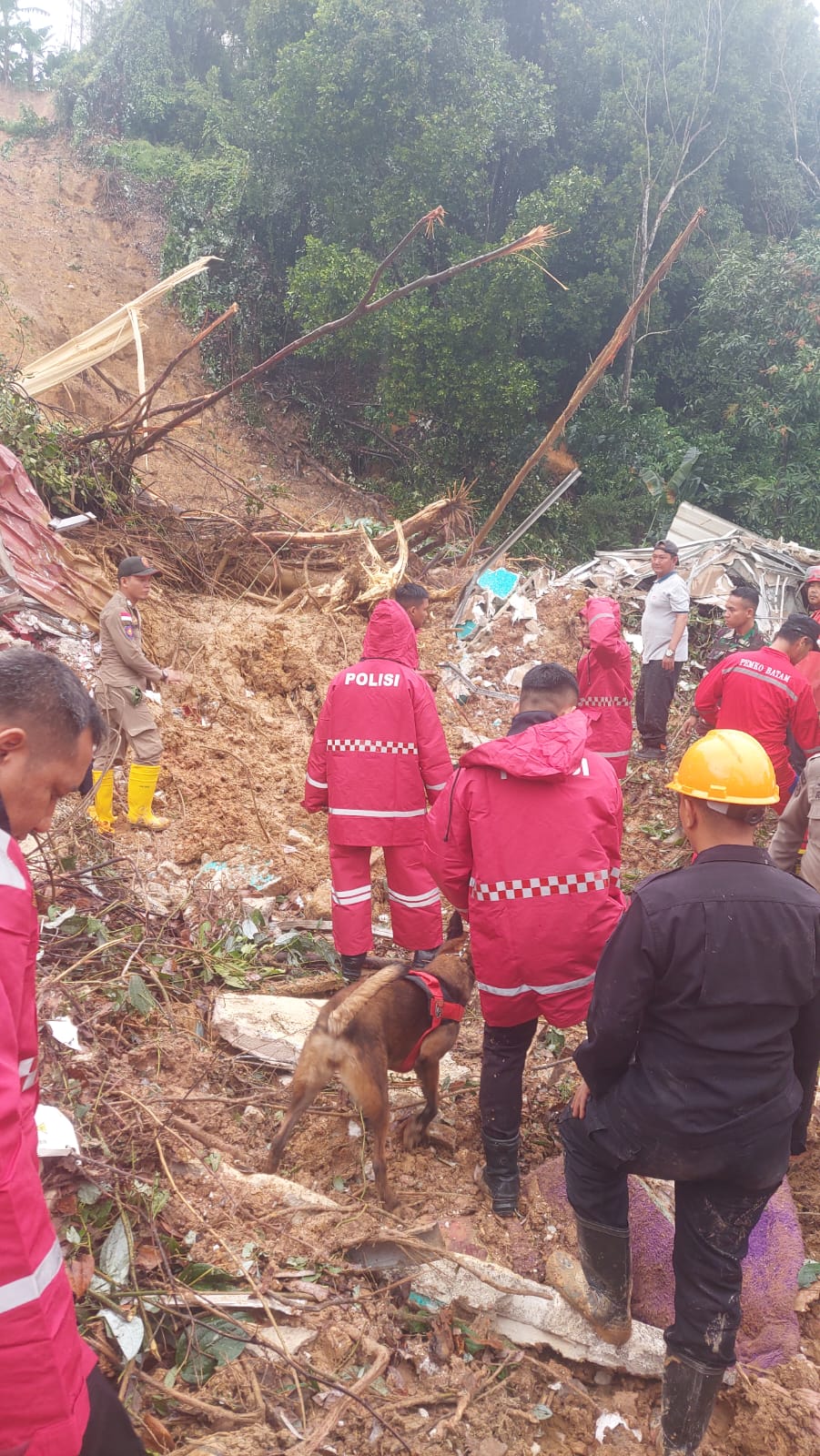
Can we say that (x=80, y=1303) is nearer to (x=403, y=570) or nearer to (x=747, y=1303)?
(x=747, y=1303)

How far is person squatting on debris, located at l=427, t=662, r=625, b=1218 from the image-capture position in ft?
9.40

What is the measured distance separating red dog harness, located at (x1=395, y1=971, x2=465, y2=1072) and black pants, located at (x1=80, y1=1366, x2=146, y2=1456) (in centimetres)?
165

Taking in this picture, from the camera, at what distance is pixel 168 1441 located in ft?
7.02

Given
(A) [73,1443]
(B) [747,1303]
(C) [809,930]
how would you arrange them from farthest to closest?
1. (B) [747,1303]
2. (C) [809,930]
3. (A) [73,1443]

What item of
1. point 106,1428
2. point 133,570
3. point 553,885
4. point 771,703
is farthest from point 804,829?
point 133,570

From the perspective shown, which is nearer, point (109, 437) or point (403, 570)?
point (109, 437)

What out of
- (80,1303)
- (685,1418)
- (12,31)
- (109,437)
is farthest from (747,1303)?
(12,31)

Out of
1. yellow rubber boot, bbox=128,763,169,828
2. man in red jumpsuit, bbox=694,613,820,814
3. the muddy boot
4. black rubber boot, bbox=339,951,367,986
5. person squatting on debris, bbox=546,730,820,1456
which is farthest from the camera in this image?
yellow rubber boot, bbox=128,763,169,828

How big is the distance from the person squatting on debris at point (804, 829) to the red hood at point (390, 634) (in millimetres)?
2015

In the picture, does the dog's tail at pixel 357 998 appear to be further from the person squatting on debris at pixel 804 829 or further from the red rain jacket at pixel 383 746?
the person squatting on debris at pixel 804 829

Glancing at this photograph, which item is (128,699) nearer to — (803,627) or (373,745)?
(373,745)

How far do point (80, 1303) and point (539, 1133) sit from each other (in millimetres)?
1849

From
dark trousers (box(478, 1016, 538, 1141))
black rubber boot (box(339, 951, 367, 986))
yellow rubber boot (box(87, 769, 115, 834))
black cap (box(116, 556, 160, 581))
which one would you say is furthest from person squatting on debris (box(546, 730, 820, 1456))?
black cap (box(116, 556, 160, 581))

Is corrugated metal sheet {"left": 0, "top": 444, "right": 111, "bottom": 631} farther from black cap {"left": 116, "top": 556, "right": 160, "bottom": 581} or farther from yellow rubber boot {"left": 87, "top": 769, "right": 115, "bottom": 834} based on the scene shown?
yellow rubber boot {"left": 87, "top": 769, "right": 115, "bottom": 834}
